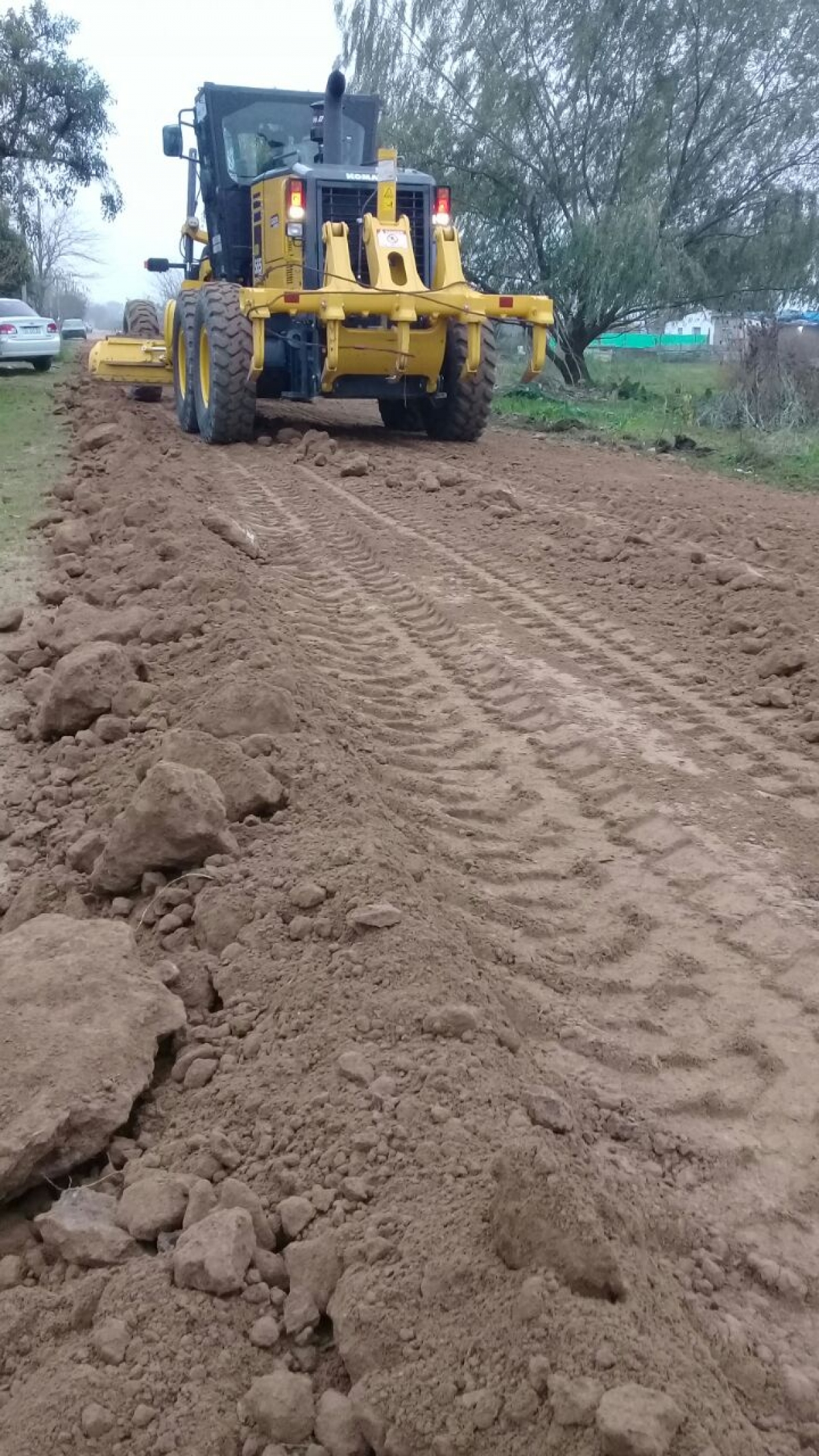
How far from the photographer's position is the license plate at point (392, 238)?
10.7 metres

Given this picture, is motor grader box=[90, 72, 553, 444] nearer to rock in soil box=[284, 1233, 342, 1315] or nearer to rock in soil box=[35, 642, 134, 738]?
rock in soil box=[35, 642, 134, 738]

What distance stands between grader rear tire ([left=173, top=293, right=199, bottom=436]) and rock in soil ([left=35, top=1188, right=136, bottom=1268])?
34.2 ft

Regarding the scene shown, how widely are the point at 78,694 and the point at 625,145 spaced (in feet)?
59.9

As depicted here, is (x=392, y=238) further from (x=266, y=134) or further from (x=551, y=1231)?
(x=551, y=1231)

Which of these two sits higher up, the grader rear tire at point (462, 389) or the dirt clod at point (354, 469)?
the grader rear tire at point (462, 389)

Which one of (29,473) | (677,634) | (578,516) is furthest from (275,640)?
(29,473)

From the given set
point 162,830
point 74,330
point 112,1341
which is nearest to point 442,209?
point 162,830

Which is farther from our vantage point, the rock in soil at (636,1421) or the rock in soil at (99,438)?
the rock in soil at (99,438)

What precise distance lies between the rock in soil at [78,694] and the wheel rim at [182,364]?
8.36 m

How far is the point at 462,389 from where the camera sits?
11.5m

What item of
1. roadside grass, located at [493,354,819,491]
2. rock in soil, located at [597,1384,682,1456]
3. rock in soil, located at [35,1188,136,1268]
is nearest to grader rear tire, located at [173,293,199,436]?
roadside grass, located at [493,354,819,491]

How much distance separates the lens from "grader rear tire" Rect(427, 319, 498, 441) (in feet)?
37.1

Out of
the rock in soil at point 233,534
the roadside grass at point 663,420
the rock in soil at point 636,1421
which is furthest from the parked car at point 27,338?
the rock in soil at point 636,1421

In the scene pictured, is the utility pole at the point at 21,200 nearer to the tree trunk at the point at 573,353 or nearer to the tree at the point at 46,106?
the tree at the point at 46,106
